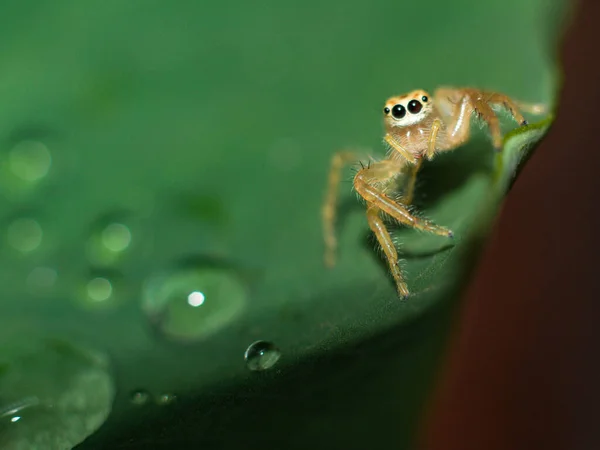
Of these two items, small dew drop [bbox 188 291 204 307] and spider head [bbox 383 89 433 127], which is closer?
small dew drop [bbox 188 291 204 307]

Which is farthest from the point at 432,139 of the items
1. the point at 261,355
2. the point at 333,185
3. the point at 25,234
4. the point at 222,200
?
the point at 25,234

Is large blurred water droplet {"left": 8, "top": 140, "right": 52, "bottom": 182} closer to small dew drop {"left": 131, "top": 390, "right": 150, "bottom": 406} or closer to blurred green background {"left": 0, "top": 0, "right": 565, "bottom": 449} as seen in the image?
blurred green background {"left": 0, "top": 0, "right": 565, "bottom": 449}

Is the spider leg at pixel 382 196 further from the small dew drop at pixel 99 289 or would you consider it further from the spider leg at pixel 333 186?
the small dew drop at pixel 99 289

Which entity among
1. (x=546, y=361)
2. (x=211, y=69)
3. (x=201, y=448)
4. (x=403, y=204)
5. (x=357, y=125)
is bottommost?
(x=546, y=361)

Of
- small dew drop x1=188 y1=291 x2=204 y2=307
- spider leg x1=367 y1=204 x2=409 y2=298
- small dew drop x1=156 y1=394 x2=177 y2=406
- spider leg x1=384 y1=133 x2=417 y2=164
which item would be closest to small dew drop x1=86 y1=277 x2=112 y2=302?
small dew drop x1=188 y1=291 x2=204 y2=307

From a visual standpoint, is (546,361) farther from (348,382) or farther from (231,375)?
(231,375)

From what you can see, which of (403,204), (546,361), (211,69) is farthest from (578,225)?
(211,69)
